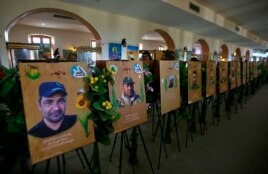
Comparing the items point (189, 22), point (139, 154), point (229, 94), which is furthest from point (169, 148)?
point (189, 22)

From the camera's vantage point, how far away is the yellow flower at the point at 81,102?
4.78 ft

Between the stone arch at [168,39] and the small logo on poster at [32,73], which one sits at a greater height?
the stone arch at [168,39]

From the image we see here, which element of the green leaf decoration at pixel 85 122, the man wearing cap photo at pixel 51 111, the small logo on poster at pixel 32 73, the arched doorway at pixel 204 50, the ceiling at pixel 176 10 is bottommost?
the green leaf decoration at pixel 85 122

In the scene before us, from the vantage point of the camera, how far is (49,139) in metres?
1.28

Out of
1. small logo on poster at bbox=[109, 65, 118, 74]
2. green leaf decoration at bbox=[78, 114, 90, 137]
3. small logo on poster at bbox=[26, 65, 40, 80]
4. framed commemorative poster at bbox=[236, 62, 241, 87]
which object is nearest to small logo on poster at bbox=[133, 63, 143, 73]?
small logo on poster at bbox=[109, 65, 118, 74]

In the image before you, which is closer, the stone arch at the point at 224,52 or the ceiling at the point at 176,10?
the ceiling at the point at 176,10

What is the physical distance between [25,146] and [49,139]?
0.30 m

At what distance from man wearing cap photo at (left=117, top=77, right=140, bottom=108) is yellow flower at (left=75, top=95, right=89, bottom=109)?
37 centimetres

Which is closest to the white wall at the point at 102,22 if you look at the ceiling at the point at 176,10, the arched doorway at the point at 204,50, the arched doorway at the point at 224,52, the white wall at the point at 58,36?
the ceiling at the point at 176,10

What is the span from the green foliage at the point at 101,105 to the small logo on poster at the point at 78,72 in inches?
1.8

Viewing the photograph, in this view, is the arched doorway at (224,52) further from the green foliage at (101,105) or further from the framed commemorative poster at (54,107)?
the framed commemorative poster at (54,107)

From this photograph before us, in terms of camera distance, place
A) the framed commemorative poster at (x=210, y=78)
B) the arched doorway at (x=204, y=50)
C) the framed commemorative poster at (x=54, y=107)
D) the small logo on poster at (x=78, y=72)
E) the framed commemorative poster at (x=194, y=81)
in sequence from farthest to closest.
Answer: the arched doorway at (x=204, y=50)
the framed commemorative poster at (x=210, y=78)
the framed commemorative poster at (x=194, y=81)
the small logo on poster at (x=78, y=72)
the framed commemorative poster at (x=54, y=107)

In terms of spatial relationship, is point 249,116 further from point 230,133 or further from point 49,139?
point 49,139

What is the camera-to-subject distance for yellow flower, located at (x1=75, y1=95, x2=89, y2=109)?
1456 mm
